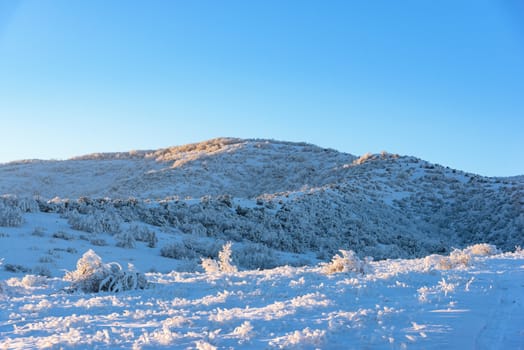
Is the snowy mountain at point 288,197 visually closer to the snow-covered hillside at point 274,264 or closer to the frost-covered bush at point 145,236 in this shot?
the snow-covered hillside at point 274,264

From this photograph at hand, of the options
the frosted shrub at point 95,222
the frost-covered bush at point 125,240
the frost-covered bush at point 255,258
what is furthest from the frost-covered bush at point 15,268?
the frost-covered bush at point 255,258

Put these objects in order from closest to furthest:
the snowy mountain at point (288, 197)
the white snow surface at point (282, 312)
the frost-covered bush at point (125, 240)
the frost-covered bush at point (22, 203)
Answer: the white snow surface at point (282, 312), the frost-covered bush at point (125, 240), the frost-covered bush at point (22, 203), the snowy mountain at point (288, 197)

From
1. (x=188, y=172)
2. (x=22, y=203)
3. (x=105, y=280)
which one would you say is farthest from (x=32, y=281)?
(x=188, y=172)

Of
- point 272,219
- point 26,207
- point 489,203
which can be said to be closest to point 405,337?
point 26,207

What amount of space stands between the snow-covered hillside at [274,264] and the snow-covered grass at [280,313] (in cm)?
2

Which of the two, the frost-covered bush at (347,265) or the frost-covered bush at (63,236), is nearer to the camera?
the frost-covered bush at (347,265)

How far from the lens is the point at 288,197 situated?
927 inches

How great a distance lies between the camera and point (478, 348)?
146 inches

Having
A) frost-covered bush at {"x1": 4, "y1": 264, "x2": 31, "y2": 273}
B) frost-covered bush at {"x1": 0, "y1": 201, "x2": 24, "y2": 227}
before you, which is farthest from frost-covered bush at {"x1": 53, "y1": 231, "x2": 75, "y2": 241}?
frost-covered bush at {"x1": 4, "y1": 264, "x2": 31, "y2": 273}

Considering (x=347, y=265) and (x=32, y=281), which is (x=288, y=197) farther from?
(x=32, y=281)

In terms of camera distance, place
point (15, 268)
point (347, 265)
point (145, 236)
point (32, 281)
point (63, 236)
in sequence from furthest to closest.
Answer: point (145, 236) → point (63, 236) → point (15, 268) → point (347, 265) → point (32, 281)

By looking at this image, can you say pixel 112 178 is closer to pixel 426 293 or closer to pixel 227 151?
pixel 227 151

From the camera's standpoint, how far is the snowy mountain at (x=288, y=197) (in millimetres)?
17359

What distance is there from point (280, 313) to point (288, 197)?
18.7 m
